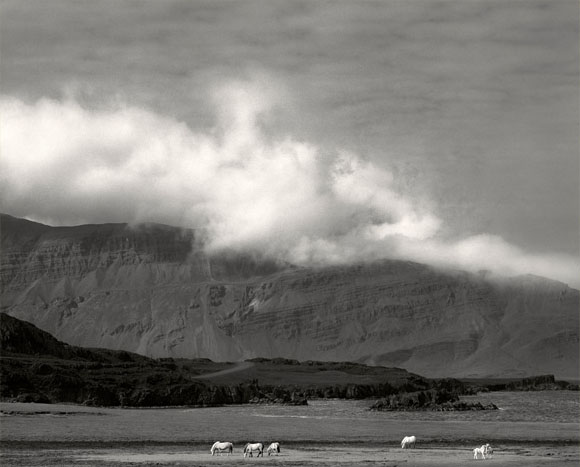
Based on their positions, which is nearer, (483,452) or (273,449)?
(483,452)

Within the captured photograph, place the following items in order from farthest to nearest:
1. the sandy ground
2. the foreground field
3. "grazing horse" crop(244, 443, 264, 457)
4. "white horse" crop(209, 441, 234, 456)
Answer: "white horse" crop(209, 441, 234, 456) < "grazing horse" crop(244, 443, 264, 457) < the foreground field < the sandy ground

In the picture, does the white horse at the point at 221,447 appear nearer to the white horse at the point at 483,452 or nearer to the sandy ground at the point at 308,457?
the sandy ground at the point at 308,457

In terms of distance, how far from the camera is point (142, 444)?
81125 mm

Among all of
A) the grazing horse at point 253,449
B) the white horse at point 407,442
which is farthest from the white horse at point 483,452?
the grazing horse at point 253,449

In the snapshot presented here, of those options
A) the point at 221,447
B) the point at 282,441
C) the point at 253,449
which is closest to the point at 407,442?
the point at 253,449

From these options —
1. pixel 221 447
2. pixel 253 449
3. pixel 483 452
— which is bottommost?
pixel 483 452

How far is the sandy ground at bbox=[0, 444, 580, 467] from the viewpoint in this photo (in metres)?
64.4

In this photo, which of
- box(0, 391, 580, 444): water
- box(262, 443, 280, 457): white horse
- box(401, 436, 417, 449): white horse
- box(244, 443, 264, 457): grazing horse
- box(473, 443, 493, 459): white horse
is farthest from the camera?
box(0, 391, 580, 444): water

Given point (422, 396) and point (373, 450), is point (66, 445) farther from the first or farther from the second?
point (422, 396)

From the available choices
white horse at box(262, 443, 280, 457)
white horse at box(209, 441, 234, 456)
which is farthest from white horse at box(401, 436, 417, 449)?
white horse at box(209, 441, 234, 456)

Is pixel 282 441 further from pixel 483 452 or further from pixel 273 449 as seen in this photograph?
pixel 483 452

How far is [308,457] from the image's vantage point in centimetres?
6938

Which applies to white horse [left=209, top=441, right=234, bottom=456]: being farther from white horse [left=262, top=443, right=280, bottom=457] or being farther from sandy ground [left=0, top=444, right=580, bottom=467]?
white horse [left=262, top=443, right=280, bottom=457]

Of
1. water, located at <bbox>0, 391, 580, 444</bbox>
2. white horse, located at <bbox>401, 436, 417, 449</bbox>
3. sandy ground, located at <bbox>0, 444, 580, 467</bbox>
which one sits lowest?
sandy ground, located at <bbox>0, 444, 580, 467</bbox>
